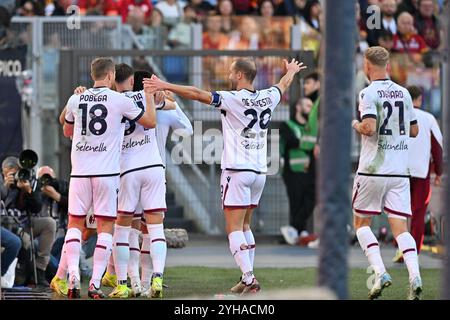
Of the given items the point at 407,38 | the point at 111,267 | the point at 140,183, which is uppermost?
the point at 407,38

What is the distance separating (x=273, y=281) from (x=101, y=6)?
31.4 ft

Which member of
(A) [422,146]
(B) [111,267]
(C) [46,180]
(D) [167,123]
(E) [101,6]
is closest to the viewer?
(D) [167,123]

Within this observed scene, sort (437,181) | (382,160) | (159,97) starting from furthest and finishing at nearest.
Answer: (437,181) → (159,97) → (382,160)

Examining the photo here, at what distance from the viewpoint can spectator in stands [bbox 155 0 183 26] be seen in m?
23.2

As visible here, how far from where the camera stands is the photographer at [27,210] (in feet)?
48.6

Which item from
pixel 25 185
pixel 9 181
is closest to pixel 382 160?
pixel 25 185

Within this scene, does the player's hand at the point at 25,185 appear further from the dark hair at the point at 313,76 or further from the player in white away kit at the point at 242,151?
the dark hair at the point at 313,76

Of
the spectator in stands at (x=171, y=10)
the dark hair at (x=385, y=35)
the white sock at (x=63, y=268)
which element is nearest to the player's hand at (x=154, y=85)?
the white sock at (x=63, y=268)

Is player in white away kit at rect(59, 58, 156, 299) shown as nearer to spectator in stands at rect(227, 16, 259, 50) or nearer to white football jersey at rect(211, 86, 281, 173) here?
white football jersey at rect(211, 86, 281, 173)

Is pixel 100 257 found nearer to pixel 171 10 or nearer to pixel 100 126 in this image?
pixel 100 126

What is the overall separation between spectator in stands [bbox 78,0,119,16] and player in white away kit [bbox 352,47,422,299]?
428 inches

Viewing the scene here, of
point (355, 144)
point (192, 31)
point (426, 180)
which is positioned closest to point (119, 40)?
point (192, 31)

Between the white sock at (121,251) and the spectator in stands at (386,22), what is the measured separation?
9.19m

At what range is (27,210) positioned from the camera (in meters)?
14.9
